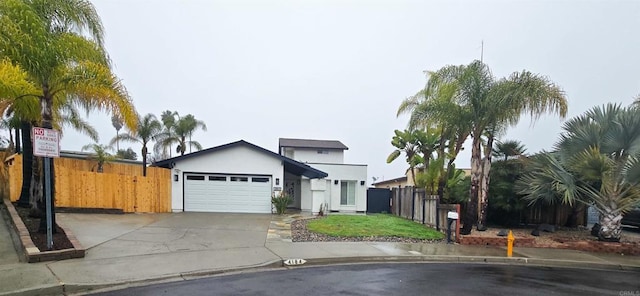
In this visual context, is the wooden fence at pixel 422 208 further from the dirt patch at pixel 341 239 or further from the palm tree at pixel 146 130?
the palm tree at pixel 146 130

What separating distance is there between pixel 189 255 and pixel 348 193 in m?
16.9

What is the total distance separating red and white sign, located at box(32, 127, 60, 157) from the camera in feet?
25.8

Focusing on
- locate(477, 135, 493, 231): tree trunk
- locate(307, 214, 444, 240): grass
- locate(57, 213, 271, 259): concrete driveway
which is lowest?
locate(307, 214, 444, 240): grass

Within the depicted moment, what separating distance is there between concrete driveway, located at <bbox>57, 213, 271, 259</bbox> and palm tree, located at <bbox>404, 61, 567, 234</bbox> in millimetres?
7558

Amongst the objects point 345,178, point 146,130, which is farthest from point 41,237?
point 345,178

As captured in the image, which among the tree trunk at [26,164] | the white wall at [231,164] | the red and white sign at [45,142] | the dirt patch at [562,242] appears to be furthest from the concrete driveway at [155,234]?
the dirt patch at [562,242]

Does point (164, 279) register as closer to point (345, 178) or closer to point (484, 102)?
point (484, 102)

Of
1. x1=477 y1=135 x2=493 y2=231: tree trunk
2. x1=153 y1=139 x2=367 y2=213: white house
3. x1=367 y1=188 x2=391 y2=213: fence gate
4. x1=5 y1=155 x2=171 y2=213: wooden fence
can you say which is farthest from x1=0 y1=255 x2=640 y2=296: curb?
x1=367 y1=188 x2=391 y2=213: fence gate

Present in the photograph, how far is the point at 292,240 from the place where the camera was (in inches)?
445

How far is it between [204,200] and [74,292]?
14.3m

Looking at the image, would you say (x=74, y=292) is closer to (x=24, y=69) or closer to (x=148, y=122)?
(x=24, y=69)

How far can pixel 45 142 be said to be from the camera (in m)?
8.06

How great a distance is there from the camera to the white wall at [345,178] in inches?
963

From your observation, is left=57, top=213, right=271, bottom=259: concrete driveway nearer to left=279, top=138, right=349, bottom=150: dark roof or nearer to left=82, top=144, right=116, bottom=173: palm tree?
left=82, top=144, right=116, bottom=173: palm tree
